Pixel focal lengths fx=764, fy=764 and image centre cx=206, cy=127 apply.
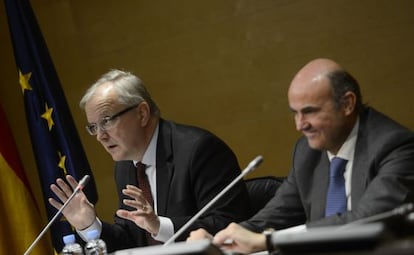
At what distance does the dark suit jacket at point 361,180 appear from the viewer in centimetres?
264

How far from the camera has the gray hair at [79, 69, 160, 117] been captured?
152 inches

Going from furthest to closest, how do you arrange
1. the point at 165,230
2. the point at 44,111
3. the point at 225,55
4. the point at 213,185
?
the point at 225,55, the point at 44,111, the point at 213,185, the point at 165,230

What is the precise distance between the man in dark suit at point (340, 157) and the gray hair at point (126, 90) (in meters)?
1.06

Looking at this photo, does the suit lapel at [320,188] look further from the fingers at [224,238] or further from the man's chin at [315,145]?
the fingers at [224,238]

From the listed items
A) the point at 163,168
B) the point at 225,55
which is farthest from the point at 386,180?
the point at 225,55

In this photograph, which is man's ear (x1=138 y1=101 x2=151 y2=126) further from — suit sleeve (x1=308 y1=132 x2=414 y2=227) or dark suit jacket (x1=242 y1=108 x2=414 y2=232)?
suit sleeve (x1=308 y1=132 x2=414 y2=227)

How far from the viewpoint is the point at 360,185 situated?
282cm

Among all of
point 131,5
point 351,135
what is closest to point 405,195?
point 351,135

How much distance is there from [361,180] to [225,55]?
2.36 meters

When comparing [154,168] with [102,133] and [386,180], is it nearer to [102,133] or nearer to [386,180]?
[102,133]

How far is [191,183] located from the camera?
143 inches

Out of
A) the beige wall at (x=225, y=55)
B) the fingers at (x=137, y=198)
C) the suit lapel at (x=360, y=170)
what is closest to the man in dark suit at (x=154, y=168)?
the fingers at (x=137, y=198)

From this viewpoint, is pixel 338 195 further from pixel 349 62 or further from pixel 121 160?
pixel 349 62

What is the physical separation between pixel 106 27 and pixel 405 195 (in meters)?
3.19
